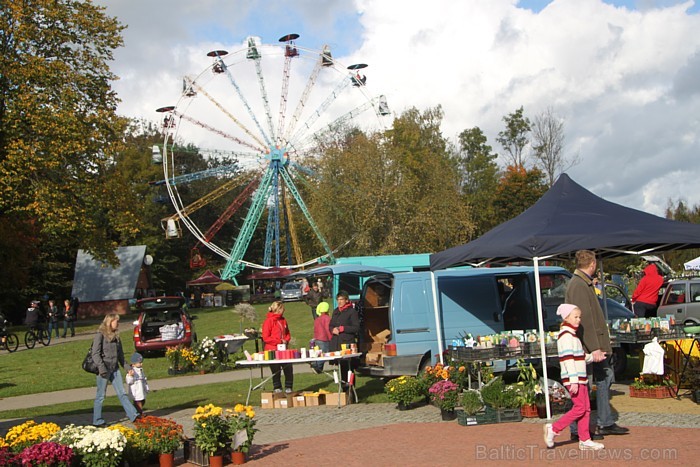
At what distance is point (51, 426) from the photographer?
891 cm

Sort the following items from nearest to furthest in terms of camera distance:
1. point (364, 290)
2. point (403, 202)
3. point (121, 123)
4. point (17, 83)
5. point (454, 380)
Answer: point (454, 380) → point (364, 290) → point (17, 83) → point (121, 123) → point (403, 202)

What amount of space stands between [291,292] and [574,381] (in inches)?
1824

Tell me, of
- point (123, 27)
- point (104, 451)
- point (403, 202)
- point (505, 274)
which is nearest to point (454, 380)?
point (505, 274)

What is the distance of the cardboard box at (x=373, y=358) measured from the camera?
553 inches

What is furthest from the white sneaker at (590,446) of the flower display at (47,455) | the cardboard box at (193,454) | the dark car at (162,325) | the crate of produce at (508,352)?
the dark car at (162,325)

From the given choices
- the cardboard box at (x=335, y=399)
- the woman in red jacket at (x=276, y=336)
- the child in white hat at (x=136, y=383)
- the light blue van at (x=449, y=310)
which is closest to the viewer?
the child in white hat at (x=136, y=383)

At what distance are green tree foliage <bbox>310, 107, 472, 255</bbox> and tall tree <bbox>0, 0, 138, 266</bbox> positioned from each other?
14.2 m

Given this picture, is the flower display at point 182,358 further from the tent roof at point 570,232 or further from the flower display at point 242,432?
the flower display at point 242,432

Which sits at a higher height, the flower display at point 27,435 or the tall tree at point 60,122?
the tall tree at point 60,122

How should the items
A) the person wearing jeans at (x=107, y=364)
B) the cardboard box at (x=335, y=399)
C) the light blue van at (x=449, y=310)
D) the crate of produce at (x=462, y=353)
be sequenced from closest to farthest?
the crate of produce at (x=462, y=353), the person wearing jeans at (x=107, y=364), the cardboard box at (x=335, y=399), the light blue van at (x=449, y=310)

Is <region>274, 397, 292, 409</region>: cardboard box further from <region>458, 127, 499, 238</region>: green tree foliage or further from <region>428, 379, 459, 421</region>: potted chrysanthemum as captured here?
<region>458, 127, 499, 238</region>: green tree foliage

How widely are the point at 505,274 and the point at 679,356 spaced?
324 cm

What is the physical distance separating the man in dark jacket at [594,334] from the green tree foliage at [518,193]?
49.2m

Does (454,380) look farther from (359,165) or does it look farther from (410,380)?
(359,165)
